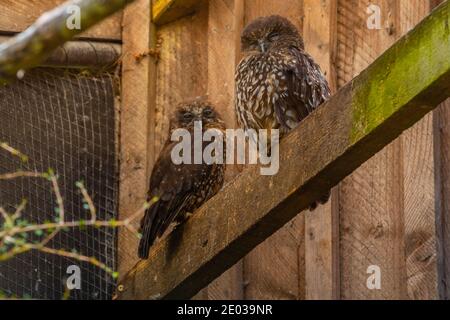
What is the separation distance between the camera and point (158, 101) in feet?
15.8

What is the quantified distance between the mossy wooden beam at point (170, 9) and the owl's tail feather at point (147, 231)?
0.86 m

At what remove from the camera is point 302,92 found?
4207mm

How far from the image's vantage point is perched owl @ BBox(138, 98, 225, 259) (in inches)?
170

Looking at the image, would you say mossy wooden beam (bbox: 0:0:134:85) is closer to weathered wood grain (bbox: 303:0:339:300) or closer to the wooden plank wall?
the wooden plank wall

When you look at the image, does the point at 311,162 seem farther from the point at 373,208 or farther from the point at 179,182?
the point at 179,182

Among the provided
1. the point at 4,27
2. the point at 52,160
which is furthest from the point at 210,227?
the point at 4,27

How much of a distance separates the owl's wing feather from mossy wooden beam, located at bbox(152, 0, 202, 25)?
0.67 meters

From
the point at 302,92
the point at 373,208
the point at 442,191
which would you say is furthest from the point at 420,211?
the point at 302,92

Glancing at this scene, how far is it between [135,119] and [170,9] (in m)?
0.48

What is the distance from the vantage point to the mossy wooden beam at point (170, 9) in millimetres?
4695

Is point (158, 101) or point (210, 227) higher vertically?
point (158, 101)

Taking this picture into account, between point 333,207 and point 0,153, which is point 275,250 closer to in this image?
point 333,207
